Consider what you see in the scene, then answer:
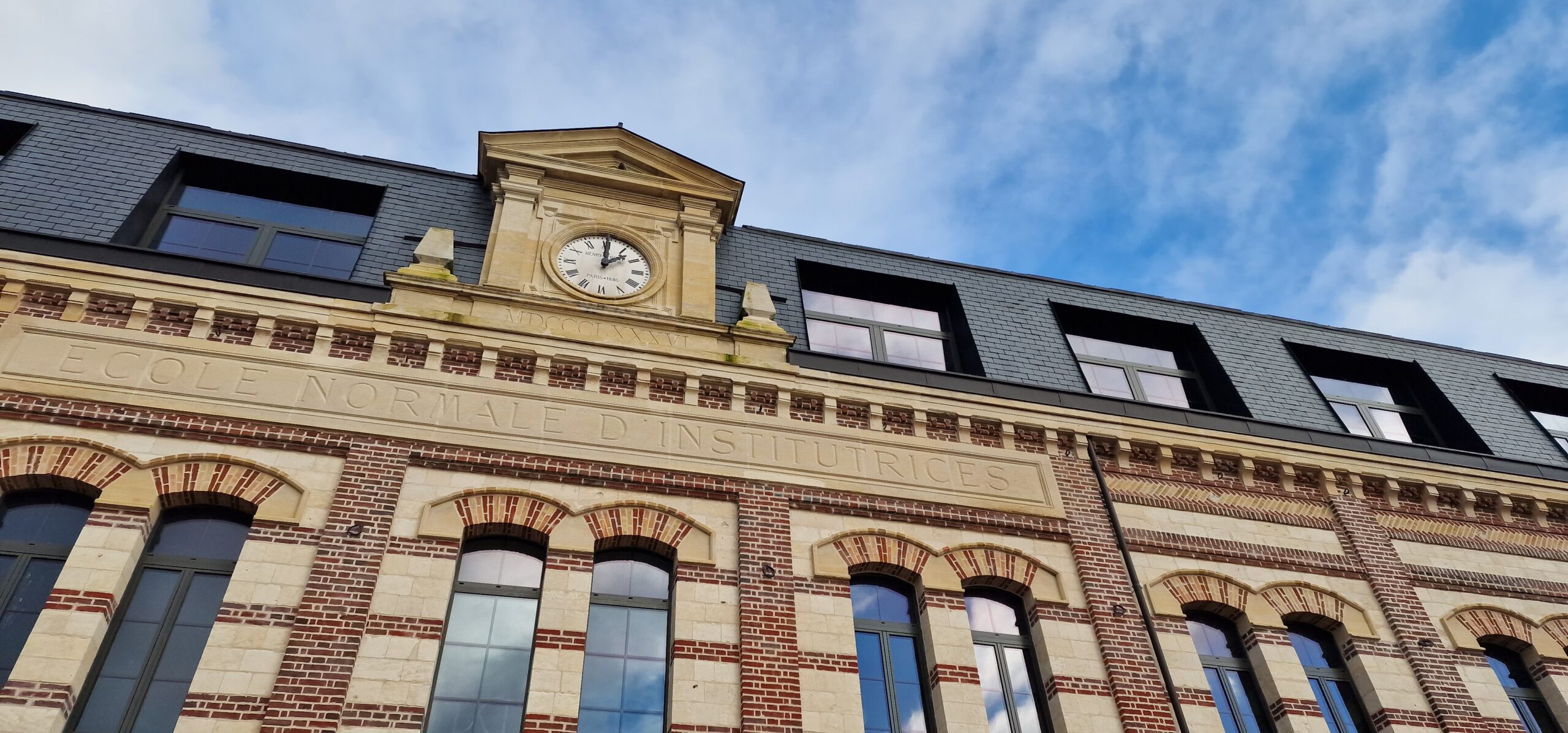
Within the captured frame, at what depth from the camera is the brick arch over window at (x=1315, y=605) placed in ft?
43.9

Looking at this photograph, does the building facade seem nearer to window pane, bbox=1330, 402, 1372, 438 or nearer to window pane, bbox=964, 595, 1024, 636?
window pane, bbox=964, 595, 1024, 636

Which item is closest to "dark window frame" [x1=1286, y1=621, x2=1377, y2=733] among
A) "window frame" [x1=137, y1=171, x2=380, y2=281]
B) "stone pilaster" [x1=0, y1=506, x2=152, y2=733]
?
"stone pilaster" [x1=0, y1=506, x2=152, y2=733]

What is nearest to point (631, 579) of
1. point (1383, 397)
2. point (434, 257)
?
point (434, 257)

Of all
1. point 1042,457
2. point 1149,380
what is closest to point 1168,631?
point 1042,457

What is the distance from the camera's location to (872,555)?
12.5 m

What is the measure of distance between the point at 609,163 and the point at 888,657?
8807 mm

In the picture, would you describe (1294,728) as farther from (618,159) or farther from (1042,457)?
(618,159)

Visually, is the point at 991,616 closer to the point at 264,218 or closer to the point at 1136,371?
the point at 1136,371

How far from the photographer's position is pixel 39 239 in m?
12.7

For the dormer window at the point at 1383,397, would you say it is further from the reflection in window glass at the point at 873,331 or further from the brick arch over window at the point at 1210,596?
the reflection in window glass at the point at 873,331

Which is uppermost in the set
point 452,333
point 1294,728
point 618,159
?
point 618,159

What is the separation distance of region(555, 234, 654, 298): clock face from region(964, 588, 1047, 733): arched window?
6385 mm

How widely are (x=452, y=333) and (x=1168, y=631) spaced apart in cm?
969

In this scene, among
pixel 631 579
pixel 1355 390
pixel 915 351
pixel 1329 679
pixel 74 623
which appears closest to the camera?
pixel 74 623
